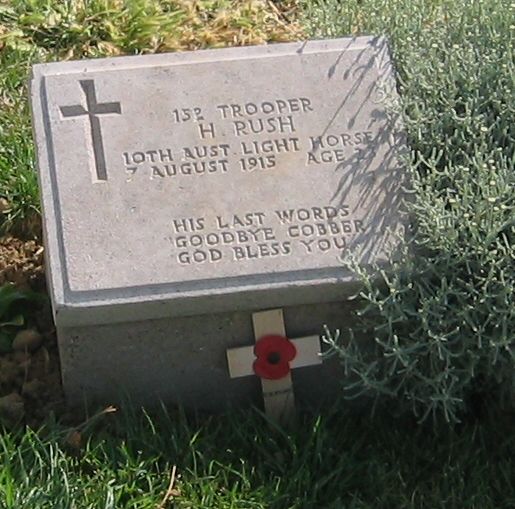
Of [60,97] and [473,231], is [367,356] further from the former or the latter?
[60,97]

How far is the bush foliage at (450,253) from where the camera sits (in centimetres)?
321

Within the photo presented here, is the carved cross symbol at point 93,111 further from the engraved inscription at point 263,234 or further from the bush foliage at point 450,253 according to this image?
the bush foliage at point 450,253

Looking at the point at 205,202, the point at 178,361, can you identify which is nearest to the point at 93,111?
the point at 205,202

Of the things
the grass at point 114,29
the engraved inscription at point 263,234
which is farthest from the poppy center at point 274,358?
the grass at point 114,29

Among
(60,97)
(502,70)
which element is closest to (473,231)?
(502,70)

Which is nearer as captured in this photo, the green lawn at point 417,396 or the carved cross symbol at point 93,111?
the green lawn at point 417,396

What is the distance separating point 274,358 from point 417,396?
0.37 m

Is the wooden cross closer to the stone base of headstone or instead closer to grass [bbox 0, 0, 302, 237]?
the stone base of headstone

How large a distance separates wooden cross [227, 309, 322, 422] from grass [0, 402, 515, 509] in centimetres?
6

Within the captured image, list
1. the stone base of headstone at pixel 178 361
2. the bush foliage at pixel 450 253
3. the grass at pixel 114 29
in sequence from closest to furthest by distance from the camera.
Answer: the bush foliage at pixel 450 253 → the stone base of headstone at pixel 178 361 → the grass at pixel 114 29

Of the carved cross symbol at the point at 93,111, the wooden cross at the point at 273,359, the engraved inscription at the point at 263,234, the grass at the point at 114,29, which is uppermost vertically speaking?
the carved cross symbol at the point at 93,111

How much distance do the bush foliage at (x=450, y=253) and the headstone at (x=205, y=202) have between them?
0.27 feet

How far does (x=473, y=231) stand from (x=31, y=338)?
4.03 ft

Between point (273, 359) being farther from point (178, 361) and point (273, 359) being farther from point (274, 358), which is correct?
point (178, 361)
